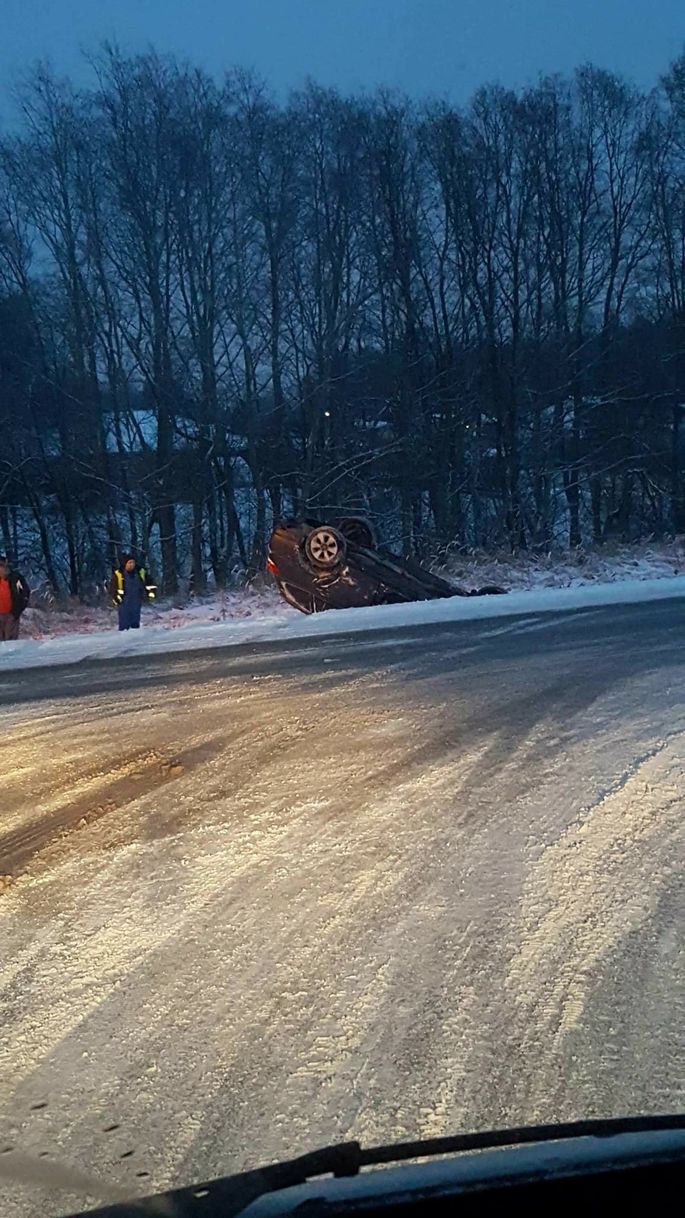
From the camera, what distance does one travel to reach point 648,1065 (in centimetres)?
328

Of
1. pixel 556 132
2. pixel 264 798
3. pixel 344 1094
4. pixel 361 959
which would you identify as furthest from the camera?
pixel 556 132

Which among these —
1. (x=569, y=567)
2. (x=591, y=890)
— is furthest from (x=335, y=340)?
(x=591, y=890)

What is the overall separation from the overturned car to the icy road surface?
685 cm

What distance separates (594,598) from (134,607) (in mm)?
7774

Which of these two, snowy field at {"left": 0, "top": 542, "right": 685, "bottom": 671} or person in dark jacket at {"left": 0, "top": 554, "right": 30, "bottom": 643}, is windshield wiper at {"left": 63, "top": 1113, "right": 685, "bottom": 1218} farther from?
person in dark jacket at {"left": 0, "top": 554, "right": 30, "bottom": 643}

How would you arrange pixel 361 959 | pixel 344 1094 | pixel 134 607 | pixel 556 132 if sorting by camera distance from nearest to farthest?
pixel 344 1094, pixel 361 959, pixel 134 607, pixel 556 132

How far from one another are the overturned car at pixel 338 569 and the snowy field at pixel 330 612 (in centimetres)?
40

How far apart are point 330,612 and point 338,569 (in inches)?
27.3

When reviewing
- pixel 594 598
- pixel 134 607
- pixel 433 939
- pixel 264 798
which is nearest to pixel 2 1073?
pixel 433 939

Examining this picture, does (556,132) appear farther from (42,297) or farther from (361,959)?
(361,959)

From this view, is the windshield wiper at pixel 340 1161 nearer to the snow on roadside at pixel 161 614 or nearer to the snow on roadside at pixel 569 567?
the snow on roadside at pixel 161 614

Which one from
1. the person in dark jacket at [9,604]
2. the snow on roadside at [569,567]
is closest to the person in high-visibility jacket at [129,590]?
the person in dark jacket at [9,604]

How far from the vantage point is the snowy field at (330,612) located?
14.0 metres

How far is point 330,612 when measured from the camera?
15484 millimetres
